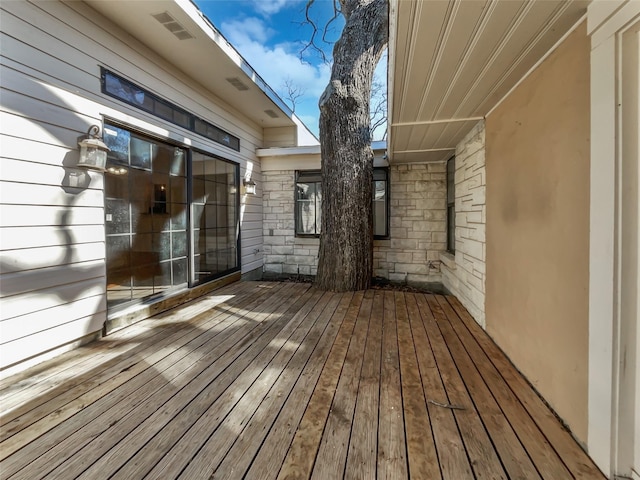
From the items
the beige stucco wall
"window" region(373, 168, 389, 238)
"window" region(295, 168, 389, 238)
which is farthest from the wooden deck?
"window" region(295, 168, 389, 238)

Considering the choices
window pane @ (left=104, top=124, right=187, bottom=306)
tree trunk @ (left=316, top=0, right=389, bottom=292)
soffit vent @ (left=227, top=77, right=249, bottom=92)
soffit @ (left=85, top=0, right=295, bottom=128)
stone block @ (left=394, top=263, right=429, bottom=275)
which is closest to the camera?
soffit @ (left=85, top=0, right=295, bottom=128)

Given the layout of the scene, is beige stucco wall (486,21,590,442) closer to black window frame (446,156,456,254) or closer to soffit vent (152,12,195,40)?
black window frame (446,156,456,254)

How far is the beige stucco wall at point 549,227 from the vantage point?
1.40 metres

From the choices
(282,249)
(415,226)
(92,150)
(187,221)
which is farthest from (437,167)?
(92,150)

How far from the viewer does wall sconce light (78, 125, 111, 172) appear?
236cm

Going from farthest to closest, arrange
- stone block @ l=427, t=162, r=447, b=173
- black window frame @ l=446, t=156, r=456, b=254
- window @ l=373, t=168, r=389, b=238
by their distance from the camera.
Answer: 1. window @ l=373, t=168, r=389, b=238
2. stone block @ l=427, t=162, r=447, b=173
3. black window frame @ l=446, t=156, r=456, b=254

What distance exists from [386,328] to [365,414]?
4.48ft

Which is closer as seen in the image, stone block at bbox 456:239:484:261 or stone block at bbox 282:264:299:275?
stone block at bbox 456:239:484:261

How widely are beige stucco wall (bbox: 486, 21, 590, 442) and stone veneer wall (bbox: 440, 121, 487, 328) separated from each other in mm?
431

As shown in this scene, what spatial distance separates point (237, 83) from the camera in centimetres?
403

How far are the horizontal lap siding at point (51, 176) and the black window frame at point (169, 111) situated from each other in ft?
0.29

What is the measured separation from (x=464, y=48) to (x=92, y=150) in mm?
2948

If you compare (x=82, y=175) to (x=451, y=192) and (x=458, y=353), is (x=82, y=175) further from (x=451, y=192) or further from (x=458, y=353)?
(x=451, y=192)

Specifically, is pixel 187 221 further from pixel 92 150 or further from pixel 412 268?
pixel 412 268
